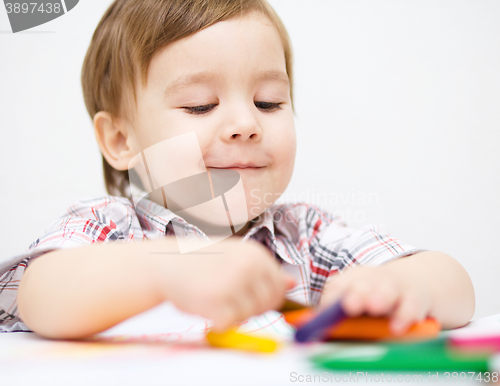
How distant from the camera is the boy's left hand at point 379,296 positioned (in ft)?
1.13

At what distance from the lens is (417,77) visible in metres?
1.37

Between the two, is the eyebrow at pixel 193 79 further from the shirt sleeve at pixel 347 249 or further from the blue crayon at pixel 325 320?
the blue crayon at pixel 325 320

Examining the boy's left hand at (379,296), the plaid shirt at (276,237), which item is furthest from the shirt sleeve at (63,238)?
the boy's left hand at (379,296)

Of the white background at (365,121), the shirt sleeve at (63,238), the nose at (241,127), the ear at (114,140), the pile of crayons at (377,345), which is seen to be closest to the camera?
the pile of crayons at (377,345)

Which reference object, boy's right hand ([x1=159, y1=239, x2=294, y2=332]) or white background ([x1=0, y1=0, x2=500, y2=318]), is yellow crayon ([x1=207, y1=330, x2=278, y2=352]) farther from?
white background ([x1=0, y1=0, x2=500, y2=318])

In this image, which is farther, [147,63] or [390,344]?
[147,63]

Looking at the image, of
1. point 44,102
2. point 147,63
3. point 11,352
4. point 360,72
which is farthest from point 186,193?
point 360,72

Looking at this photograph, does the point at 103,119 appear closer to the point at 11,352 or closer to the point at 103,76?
the point at 103,76

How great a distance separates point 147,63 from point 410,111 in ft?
2.93

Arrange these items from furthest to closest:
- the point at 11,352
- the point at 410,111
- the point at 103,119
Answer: the point at 410,111 < the point at 103,119 < the point at 11,352

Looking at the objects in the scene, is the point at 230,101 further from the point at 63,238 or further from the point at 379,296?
the point at 379,296

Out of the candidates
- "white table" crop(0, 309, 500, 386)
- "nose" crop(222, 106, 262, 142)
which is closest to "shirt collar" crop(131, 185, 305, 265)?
"nose" crop(222, 106, 262, 142)

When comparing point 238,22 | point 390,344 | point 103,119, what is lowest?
point 390,344

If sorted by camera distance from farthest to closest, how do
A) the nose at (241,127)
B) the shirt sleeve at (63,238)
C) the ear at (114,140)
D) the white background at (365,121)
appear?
the white background at (365,121) < the ear at (114,140) < the nose at (241,127) < the shirt sleeve at (63,238)
